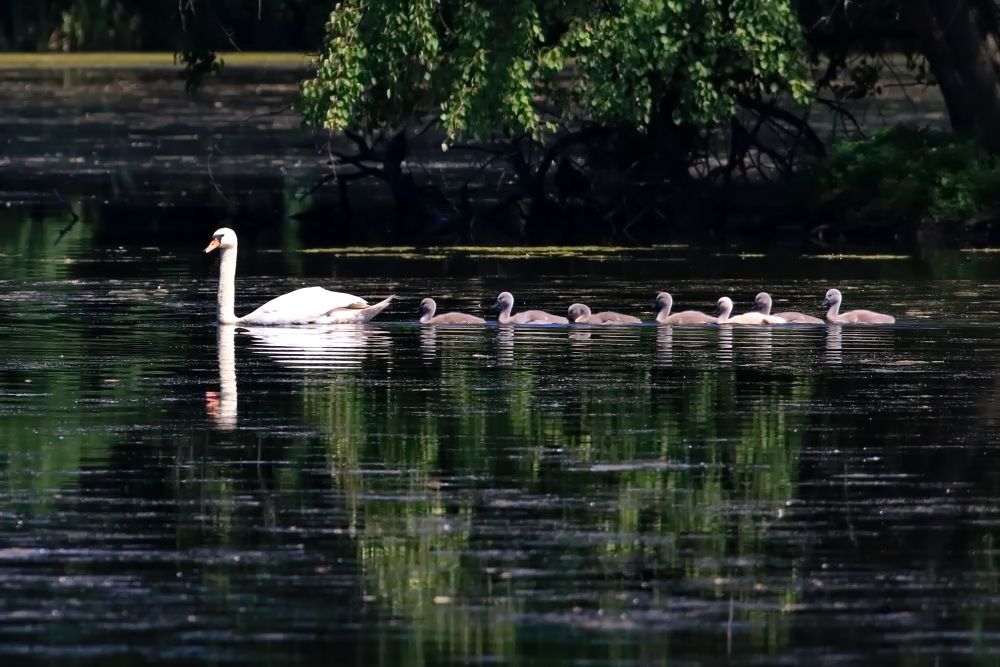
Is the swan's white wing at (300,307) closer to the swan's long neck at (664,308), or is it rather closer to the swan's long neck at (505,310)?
the swan's long neck at (505,310)

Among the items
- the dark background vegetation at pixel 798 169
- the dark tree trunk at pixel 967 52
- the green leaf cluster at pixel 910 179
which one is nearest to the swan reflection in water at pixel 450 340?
the dark background vegetation at pixel 798 169

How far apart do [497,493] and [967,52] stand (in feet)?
71.8

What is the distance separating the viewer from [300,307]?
22.1 metres

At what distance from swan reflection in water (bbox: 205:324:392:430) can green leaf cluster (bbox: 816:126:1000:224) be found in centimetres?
1227

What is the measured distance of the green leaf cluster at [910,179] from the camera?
3256 cm

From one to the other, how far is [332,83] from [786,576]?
19317mm

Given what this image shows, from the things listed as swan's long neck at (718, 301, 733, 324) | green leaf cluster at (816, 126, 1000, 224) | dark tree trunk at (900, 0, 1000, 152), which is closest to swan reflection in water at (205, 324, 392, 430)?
swan's long neck at (718, 301, 733, 324)

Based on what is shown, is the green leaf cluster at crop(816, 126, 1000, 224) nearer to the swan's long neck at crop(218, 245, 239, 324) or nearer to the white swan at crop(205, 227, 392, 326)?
the white swan at crop(205, 227, 392, 326)

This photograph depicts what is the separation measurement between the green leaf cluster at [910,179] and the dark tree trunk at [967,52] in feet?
1.56

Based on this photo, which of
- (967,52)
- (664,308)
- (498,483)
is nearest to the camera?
(498,483)

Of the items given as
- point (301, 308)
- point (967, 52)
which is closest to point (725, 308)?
point (301, 308)

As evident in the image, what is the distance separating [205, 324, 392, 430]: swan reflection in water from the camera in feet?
61.0

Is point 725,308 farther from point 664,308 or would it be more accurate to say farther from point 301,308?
point 301,308

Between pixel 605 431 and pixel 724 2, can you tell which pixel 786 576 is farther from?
pixel 724 2
